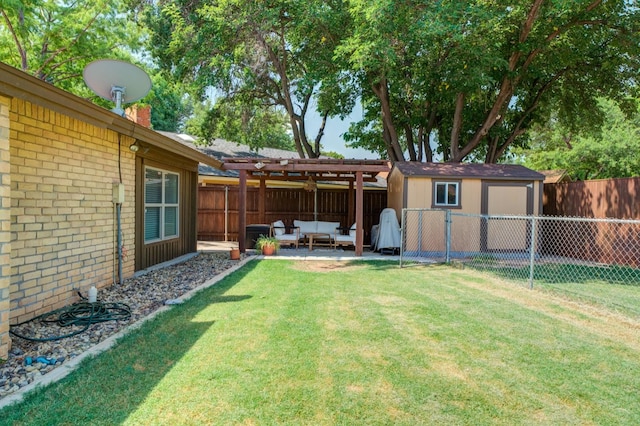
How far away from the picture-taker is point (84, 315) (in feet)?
14.3

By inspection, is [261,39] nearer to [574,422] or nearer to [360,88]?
[360,88]

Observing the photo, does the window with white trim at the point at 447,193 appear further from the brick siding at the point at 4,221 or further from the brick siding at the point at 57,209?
the brick siding at the point at 4,221

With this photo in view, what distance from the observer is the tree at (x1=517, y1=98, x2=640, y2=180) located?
62.4 feet

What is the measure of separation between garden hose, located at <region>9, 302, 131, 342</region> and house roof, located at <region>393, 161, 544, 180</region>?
7.82 m

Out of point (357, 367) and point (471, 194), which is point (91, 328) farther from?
point (471, 194)

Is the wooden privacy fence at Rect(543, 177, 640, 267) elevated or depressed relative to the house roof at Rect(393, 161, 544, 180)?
depressed

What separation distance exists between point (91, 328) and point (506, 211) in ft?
33.8

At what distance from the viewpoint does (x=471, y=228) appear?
1062cm

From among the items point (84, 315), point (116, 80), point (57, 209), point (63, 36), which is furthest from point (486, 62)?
point (63, 36)

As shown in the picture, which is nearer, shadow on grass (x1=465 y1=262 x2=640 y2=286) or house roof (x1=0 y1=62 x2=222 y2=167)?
house roof (x1=0 y1=62 x2=222 y2=167)

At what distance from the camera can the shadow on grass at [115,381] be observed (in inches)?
90.2

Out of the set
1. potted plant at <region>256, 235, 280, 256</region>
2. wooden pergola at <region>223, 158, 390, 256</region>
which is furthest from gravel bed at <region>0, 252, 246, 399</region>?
wooden pergola at <region>223, 158, 390, 256</region>

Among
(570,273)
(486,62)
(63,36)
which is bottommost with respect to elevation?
(570,273)

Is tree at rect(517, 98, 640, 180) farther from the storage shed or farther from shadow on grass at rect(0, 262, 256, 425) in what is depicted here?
shadow on grass at rect(0, 262, 256, 425)
